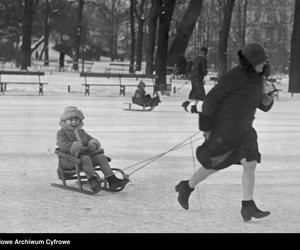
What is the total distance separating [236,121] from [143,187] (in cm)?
204

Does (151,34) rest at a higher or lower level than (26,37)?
higher

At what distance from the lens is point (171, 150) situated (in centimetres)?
1089

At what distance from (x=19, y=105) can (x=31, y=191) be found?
45.2 ft

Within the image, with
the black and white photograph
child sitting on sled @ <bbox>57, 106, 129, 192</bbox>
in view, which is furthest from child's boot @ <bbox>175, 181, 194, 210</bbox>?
child sitting on sled @ <bbox>57, 106, 129, 192</bbox>

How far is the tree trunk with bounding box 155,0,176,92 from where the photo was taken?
29.1m

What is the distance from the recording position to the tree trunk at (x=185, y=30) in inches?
1359

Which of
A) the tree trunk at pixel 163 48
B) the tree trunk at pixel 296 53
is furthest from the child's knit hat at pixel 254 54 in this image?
the tree trunk at pixel 296 53

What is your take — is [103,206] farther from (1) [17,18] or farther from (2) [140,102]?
(1) [17,18]

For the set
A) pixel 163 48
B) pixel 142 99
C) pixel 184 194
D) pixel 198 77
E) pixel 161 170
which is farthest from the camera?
pixel 163 48

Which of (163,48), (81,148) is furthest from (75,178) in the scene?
(163,48)

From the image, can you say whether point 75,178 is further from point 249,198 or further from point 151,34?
point 151,34

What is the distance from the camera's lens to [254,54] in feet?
20.1
